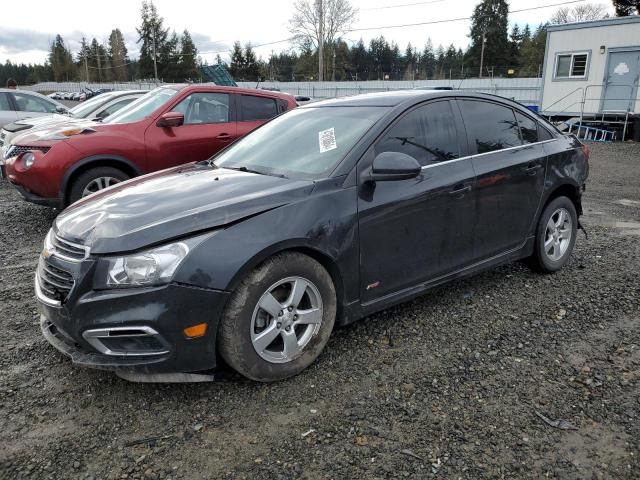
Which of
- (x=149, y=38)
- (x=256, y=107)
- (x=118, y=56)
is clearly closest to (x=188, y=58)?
(x=149, y=38)

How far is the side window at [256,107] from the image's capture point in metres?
7.09

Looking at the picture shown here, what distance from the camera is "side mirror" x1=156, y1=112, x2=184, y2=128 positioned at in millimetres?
6195

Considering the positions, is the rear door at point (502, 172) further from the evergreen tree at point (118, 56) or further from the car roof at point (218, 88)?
the evergreen tree at point (118, 56)

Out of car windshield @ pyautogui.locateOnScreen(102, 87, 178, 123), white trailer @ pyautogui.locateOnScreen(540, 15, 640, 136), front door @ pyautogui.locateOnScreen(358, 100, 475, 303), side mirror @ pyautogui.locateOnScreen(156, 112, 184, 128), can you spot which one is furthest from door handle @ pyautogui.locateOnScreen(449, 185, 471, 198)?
white trailer @ pyautogui.locateOnScreen(540, 15, 640, 136)

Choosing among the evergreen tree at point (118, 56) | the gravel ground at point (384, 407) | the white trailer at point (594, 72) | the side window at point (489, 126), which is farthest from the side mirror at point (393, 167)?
the evergreen tree at point (118, 56)

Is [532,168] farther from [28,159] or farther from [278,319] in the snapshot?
[28,159]

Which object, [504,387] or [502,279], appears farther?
[502,279]

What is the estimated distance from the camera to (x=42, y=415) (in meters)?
2.67

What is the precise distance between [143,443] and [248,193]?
4.65 feet

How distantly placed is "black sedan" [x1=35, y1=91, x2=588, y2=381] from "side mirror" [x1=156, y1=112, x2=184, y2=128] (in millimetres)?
2445

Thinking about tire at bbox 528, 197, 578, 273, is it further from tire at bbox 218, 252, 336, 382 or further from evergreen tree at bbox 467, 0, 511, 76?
evergreen tree at bbox 467, 0, 511, 76

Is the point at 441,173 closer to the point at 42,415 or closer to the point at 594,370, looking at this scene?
the point at 594,370

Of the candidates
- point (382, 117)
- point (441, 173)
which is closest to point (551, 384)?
point (441, 173)

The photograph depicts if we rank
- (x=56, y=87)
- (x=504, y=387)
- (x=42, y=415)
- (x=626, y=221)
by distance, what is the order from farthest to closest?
(x=56, y=87) → (x=626, y=221) → (x=504, y=387) → (x=42, y=415)
